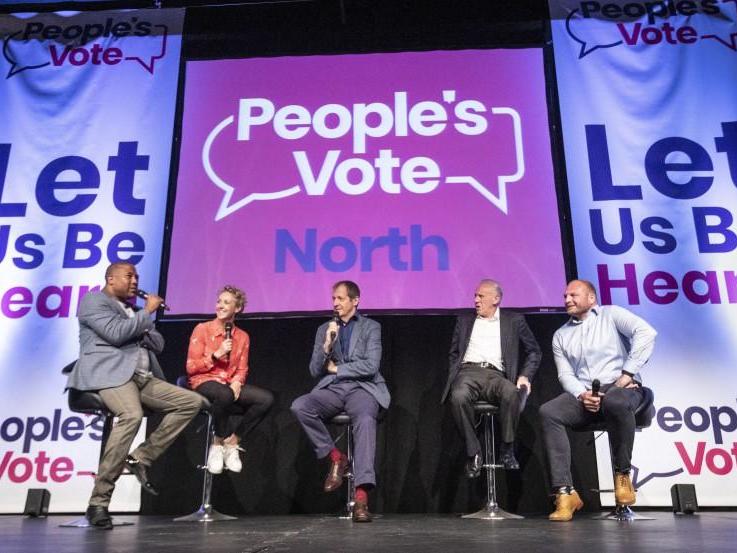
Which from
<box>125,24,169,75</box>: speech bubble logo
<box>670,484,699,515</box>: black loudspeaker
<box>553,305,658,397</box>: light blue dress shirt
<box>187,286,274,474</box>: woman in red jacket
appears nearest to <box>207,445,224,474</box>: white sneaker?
<box>187,286,274,474</box>: woman in red jacket

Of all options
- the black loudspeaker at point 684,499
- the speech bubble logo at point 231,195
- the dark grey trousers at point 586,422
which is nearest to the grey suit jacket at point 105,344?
the speech bubble logo at point 231,195

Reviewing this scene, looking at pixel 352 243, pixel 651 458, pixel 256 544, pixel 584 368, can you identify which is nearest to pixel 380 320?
pixel 352 243

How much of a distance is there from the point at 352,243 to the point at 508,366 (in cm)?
121

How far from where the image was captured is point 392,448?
170 inches

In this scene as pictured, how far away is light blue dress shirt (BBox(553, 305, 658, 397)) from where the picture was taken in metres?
3.64

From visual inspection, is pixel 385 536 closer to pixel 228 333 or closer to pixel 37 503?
pixel 228 333

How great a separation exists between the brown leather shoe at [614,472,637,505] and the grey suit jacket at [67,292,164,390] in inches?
93.6

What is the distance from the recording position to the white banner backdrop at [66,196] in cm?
430

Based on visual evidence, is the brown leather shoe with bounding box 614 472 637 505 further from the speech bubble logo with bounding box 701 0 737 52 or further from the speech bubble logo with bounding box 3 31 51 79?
the speech bubble logo with bounding box 3 31 51 79

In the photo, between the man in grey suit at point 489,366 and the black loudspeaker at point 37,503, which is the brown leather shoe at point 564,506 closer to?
the man in grey suit at point 489,366

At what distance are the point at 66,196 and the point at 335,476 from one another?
2.61 m

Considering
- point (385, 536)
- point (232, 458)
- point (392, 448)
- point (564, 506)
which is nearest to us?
point (385, 536)

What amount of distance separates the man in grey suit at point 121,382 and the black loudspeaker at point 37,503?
0.79 meters

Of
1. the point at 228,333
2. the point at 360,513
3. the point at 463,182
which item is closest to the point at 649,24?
the point at 463,182
